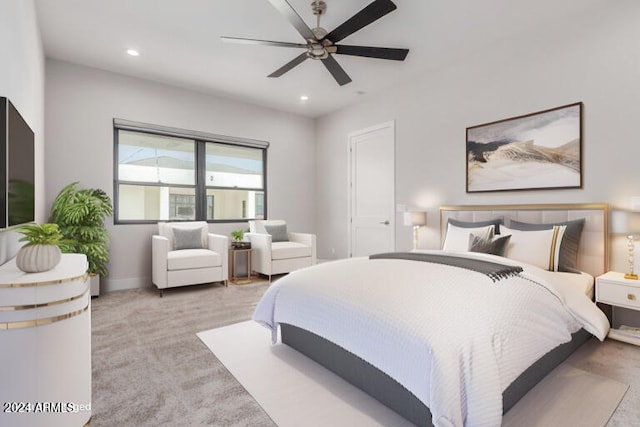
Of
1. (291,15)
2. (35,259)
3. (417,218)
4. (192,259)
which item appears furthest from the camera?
(417,218)

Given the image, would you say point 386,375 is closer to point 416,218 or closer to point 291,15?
point 291,15

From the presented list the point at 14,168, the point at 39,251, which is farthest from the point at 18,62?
the point at 39,251

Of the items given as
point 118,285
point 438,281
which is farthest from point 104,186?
point 438,281

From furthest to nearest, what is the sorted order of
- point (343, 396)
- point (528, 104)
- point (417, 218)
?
point (417, 218), point (528, 104), point (343, 396)

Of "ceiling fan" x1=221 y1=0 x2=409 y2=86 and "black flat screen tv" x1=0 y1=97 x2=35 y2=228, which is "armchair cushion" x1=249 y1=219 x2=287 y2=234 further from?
"black flat screen tv" x1=0 y1=97 x2=35 y2=228

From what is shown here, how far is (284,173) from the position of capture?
5.95m

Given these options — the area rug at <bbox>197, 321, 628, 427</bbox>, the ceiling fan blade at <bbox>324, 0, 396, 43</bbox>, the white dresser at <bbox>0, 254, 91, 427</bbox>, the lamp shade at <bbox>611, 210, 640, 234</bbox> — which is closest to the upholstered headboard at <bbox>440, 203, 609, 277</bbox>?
the lamp shade at <bbox>611, 210, 640, 234</bbox>

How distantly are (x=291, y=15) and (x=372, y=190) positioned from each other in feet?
10.4

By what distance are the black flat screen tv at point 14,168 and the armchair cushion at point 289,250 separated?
2.90 m

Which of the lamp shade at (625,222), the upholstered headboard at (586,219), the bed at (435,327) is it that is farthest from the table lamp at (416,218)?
the lamp shade at (625,222)

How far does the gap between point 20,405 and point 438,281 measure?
1923 millimetres

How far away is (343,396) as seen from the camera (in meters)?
1.83

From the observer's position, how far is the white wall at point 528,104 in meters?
2.84

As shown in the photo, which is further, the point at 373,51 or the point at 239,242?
the point at 239,242
